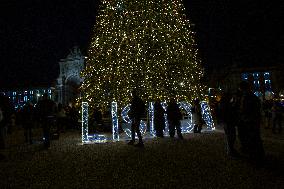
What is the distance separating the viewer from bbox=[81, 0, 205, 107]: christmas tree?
20.0 metres

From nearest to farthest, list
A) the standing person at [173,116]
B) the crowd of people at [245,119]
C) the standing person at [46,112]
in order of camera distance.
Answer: the crowd of people at [245,119] → the standing person at [46,112] → the standing person at [173,116]

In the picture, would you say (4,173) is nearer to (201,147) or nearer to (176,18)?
(201,147)

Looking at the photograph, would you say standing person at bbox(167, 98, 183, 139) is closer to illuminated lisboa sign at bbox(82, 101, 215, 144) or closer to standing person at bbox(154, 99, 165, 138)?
standing person at bbox(154, 99, 165, 138)

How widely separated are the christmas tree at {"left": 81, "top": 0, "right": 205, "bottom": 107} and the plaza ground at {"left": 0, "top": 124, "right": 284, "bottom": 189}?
864cm

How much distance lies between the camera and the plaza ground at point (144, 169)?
22.3 ft

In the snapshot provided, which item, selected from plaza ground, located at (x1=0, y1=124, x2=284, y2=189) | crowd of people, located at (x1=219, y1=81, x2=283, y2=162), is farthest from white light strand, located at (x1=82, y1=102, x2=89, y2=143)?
crowd of people, located at (x1=219, y1=81, x2=283, y2=162)

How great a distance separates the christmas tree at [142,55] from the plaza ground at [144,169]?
28.4ft

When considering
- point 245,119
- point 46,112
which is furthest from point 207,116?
point 245,119

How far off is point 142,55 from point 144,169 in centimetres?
1257

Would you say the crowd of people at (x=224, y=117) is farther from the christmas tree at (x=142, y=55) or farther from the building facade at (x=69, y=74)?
the building facade at (x=69, y=74)

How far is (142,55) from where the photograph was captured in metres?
20.1

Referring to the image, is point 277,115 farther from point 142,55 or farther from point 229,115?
point 142,55

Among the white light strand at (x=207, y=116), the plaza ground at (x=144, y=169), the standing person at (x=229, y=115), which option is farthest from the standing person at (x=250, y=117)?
the white light strand at (x=207, y=116)

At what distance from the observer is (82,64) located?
91312 millimetres
